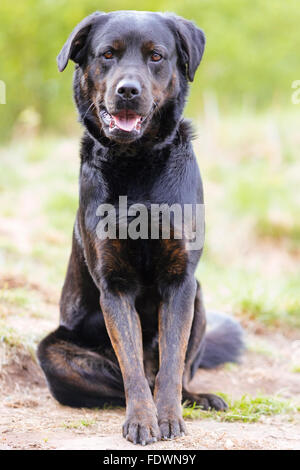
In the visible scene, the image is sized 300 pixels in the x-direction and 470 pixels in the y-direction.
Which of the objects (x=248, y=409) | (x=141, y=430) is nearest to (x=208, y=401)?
(x=248, y=409)

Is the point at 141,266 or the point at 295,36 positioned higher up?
the point at 295,36

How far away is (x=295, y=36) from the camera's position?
14938 mm

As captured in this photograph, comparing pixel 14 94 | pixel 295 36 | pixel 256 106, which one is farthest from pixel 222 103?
pixel 14 94

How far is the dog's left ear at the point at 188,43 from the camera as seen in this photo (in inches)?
127

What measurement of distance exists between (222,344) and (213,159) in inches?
245

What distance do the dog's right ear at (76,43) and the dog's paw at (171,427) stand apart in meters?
1.71

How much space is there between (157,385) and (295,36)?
13.5 meters

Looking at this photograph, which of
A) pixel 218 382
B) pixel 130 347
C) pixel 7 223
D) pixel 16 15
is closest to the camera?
pixel 130 347

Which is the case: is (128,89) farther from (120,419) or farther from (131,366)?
(120,419)

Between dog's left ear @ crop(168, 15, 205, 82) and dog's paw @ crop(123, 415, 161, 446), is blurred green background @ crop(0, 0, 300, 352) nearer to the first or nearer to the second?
dog's paw @ crop(123, 415, 161, 446)

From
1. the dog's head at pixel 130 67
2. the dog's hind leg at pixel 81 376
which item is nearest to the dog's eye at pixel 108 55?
the dog's head at pixel 130 67

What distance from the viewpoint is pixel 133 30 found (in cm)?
308

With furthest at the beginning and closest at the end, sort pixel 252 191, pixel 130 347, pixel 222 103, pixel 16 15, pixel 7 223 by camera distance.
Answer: pixel 222 103
pixel 16 15
pixel 252 191
pixel 7 223
pixel 130 347

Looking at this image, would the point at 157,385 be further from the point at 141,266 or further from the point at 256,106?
the point at 256,106
